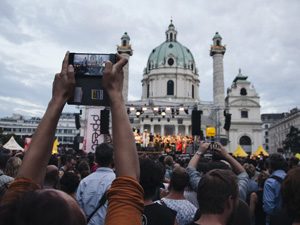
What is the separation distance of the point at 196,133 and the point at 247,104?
49573mm

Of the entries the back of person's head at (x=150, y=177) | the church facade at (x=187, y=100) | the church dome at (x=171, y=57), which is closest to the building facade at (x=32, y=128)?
the church facade at (x=187, y=100)

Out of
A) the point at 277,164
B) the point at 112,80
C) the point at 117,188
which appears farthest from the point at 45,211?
the point at 277,164

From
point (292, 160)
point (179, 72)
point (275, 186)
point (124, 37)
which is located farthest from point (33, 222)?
point (179, 72)

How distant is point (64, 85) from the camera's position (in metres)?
2.02

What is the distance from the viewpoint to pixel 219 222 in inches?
91.3

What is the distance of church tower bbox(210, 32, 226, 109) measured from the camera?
215ft

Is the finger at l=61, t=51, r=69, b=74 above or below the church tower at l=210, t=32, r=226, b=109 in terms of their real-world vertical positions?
below

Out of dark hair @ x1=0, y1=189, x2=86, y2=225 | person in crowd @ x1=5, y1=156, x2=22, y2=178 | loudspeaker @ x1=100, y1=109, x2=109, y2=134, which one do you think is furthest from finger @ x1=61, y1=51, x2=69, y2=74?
loudspeaker @ x1=100, y1=109, x2=109, y2=134

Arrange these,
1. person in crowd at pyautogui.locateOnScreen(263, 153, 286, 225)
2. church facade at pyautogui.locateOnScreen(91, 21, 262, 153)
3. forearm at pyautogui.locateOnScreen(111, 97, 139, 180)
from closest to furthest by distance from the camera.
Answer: forearm at pyautogui.locateOnScreen(111, 97, 139, 180)
person in crowd at pyautogui.locateOnScreen(263, 153, 286, 225)
church facade at pyautogui.locateOnScreen(91, 21, 262, 153)

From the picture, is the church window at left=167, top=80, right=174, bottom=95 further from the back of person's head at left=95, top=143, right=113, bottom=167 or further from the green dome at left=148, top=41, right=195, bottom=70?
the back of person's head at left=95, top=143, right=113, bottom=167

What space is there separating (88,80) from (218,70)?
67573 millimetres

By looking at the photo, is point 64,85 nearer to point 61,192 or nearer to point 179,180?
point 61,192

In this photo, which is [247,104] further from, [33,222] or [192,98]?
[33,222]

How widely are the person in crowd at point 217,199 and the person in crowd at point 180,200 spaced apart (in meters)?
1.39
